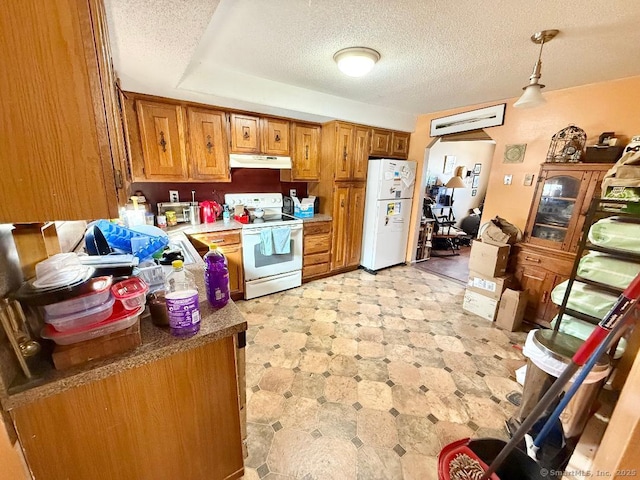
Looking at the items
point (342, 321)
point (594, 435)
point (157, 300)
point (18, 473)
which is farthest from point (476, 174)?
point (18, 473)

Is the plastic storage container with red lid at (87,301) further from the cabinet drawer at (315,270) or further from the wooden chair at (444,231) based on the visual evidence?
the wooden chair at (444,231)

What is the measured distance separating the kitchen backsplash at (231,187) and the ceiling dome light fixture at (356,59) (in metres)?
1.81

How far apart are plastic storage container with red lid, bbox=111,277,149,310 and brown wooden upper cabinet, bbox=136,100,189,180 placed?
210cm

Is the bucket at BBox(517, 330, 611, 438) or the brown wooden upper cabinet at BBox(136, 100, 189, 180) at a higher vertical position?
the brown wooden upper cabinet at BBox(136, 100, 189, 180)

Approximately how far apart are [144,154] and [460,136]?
4.20 meters

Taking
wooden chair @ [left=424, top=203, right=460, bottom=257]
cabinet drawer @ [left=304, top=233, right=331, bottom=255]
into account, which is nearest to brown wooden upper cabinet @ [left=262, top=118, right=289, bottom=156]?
cabinet drawer @ [left=304, top=233, right=331, bottom=255]

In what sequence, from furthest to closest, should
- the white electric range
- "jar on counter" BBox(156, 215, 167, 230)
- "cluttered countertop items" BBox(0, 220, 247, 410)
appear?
the white electric range < "jar on counter" BBox(156, 215, 167, 230) < "cluttered countertop items" BBox(0, 220, 247, 410)

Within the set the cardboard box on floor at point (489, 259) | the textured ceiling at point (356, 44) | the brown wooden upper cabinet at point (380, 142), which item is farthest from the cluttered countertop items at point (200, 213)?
the cardboard box on floor at point (489, 259)

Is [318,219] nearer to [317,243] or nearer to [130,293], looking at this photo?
[317,243]

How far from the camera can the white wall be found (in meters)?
5.75

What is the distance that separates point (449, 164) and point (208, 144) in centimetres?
537

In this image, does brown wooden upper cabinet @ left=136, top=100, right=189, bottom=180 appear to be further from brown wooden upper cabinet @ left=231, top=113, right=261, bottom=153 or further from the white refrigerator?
the white refrigerator

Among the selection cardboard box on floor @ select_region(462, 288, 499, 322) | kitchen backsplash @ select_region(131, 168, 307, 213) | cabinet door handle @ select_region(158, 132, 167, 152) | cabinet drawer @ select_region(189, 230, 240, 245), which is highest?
cabinet door handle @ select_region(158, 132, 167, 152)

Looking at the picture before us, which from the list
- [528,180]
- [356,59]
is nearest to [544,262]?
[528,180]
